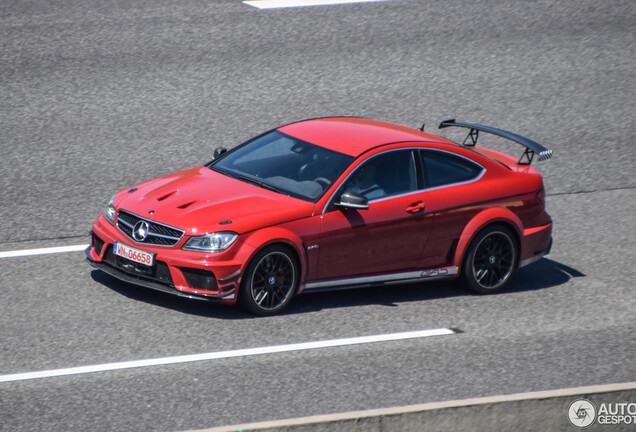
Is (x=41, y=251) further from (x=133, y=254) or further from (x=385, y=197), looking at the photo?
(x=385, y=197)

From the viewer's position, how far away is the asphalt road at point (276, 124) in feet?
22.8

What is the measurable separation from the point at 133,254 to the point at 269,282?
3.91 ft

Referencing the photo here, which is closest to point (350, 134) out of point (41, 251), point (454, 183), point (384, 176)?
point (384, 176)

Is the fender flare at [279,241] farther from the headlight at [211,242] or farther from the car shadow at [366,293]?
the car shadow at [366,293]

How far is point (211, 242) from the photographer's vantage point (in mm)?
7895

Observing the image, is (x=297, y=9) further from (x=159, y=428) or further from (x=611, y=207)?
(x=159, y=428)

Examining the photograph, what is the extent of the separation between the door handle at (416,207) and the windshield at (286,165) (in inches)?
28.0

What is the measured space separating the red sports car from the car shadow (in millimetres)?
215

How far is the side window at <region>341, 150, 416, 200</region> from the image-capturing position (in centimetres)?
870

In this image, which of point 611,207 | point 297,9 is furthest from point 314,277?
point 297,9

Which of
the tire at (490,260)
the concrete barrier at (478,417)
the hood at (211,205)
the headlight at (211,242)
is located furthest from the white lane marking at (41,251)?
the concrete barrier at (478,417)

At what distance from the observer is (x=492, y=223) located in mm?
9266

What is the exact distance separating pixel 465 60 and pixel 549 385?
8460 mm

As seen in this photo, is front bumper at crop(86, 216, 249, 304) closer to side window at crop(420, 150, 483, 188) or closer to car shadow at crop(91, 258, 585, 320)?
car shadow at crop(91, 258, 585, 320)
